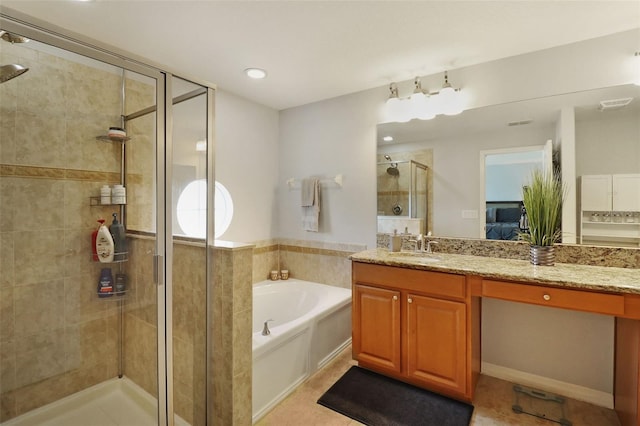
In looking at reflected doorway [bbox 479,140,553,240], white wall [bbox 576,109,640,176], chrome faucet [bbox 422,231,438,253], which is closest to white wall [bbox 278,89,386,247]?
chrome faucet [bbox 422,231,438,253]

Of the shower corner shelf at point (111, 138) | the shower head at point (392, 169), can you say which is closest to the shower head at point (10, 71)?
the shower corner shelf at point (111, 138)

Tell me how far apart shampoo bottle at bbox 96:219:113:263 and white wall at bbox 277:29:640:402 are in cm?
174

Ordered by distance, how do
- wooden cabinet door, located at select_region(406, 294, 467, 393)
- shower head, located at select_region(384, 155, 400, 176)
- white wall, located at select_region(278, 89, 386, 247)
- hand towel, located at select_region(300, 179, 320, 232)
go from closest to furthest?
wooden cabinet door, located at select_region(406, 294, 467, 393)
shower head, located at select_region(384, 155, 400, 176)
white wall, located at select_region(278, 89, 386, 247)
hand towel, located at select_region(300, 179, 320, 232)

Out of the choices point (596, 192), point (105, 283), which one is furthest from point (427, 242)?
point (105, 283)

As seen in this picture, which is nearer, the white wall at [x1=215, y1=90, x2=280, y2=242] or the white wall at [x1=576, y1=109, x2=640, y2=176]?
the white wall at [x1=576, y1=109, x2=640, y2=176]

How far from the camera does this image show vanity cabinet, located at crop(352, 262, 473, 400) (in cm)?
183

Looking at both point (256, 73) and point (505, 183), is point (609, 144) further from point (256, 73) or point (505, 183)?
point (256, 73)

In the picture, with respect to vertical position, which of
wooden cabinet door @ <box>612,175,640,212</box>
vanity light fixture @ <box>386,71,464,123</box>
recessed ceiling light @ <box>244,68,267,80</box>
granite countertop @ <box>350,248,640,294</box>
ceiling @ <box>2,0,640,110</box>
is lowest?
granite countertop @ <box>350,248,640,294</box>

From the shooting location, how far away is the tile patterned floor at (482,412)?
1729 mm

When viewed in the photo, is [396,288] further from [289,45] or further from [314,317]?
[289,45]

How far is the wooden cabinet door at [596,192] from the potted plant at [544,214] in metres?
0.12

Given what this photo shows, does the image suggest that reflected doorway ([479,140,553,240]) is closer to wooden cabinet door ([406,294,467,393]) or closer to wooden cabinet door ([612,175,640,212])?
wooden cabinet door ([612,175,640,212])

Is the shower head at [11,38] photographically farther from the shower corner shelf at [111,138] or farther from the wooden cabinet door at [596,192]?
the wooden cabinet door at [596,192]

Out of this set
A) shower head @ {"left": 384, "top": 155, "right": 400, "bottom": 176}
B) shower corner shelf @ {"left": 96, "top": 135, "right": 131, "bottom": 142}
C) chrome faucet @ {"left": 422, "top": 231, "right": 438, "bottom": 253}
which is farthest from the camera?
shower head @ {"left": 384, "top": 155, "right": 400, "bottom": 176}
